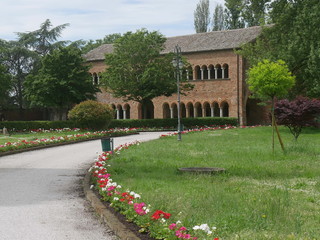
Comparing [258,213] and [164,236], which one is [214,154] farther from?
[164,236]

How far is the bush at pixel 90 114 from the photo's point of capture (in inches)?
1210

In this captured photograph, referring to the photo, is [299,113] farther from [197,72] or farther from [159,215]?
[197,72]

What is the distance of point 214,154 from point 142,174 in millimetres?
4557

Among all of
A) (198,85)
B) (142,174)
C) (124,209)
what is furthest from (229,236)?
(198,85)

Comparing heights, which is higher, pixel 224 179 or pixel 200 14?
pixel 200 14

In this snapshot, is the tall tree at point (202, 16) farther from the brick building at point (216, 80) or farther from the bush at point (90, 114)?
the bush at point (90, 114)

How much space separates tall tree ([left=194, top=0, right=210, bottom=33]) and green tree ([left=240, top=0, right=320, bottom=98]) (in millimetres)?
26631

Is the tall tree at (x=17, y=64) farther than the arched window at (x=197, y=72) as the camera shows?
Yes

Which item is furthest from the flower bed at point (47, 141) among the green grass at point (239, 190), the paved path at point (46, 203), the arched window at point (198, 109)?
the arched window at point (198, 109)

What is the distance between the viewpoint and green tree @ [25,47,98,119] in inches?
1609

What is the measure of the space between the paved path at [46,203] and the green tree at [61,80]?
26560mm

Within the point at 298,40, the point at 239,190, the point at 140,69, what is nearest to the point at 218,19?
the point at 140,69

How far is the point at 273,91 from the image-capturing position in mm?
14453

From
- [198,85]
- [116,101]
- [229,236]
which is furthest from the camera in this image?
[116,101]
